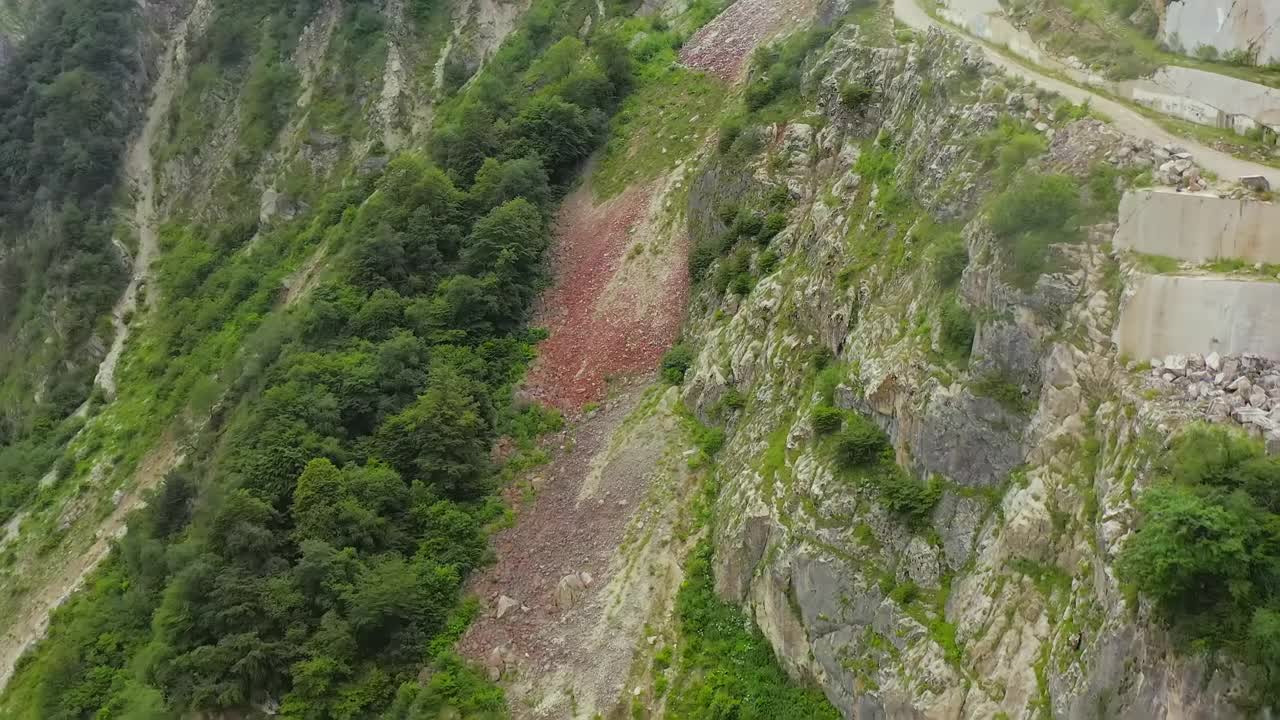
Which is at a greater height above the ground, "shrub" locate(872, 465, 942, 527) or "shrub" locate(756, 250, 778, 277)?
"shrub" locate(756, 250, 778, 277)

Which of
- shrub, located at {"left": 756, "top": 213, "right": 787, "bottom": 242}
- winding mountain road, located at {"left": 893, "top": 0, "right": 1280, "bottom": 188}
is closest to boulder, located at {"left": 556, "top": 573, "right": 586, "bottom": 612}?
shrub, located at {"left": 756, "top": 213, "right": 787, "bottom": 242}

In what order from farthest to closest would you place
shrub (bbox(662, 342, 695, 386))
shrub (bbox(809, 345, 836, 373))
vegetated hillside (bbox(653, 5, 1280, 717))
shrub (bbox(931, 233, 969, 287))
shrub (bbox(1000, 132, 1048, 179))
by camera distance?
1. shrub (bbox(662, 342, 695, 386))
2. shrub (bbox(809, 345, 836, 373))
3. shrub (bbox(931, 233, 969, 287))
4. shrub (bbox(1000, 132, 1048, 179))
5. vegetated hillside (bbox(653, 5, 1280, 717))

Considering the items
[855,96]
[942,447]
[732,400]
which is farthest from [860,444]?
[855,96]

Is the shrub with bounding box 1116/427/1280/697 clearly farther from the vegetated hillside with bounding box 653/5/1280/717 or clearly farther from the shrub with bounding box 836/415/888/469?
the shrub with bounding box 836/415/888/469

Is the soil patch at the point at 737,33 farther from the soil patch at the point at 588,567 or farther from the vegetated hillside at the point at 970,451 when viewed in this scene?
the soil patch at the point at 588,567

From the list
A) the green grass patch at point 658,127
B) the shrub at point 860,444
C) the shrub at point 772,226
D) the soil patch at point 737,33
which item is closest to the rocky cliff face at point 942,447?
the shrub at point 860,444

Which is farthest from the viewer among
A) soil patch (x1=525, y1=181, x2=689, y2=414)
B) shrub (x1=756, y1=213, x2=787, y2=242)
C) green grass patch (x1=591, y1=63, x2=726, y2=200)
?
green grass patch (x1=591, y1=63, x2=726, y2=200)

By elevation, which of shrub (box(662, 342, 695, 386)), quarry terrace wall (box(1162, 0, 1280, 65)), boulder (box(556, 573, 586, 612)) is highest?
quarry terrace wall (box(1162, 0, 1280, 65))
